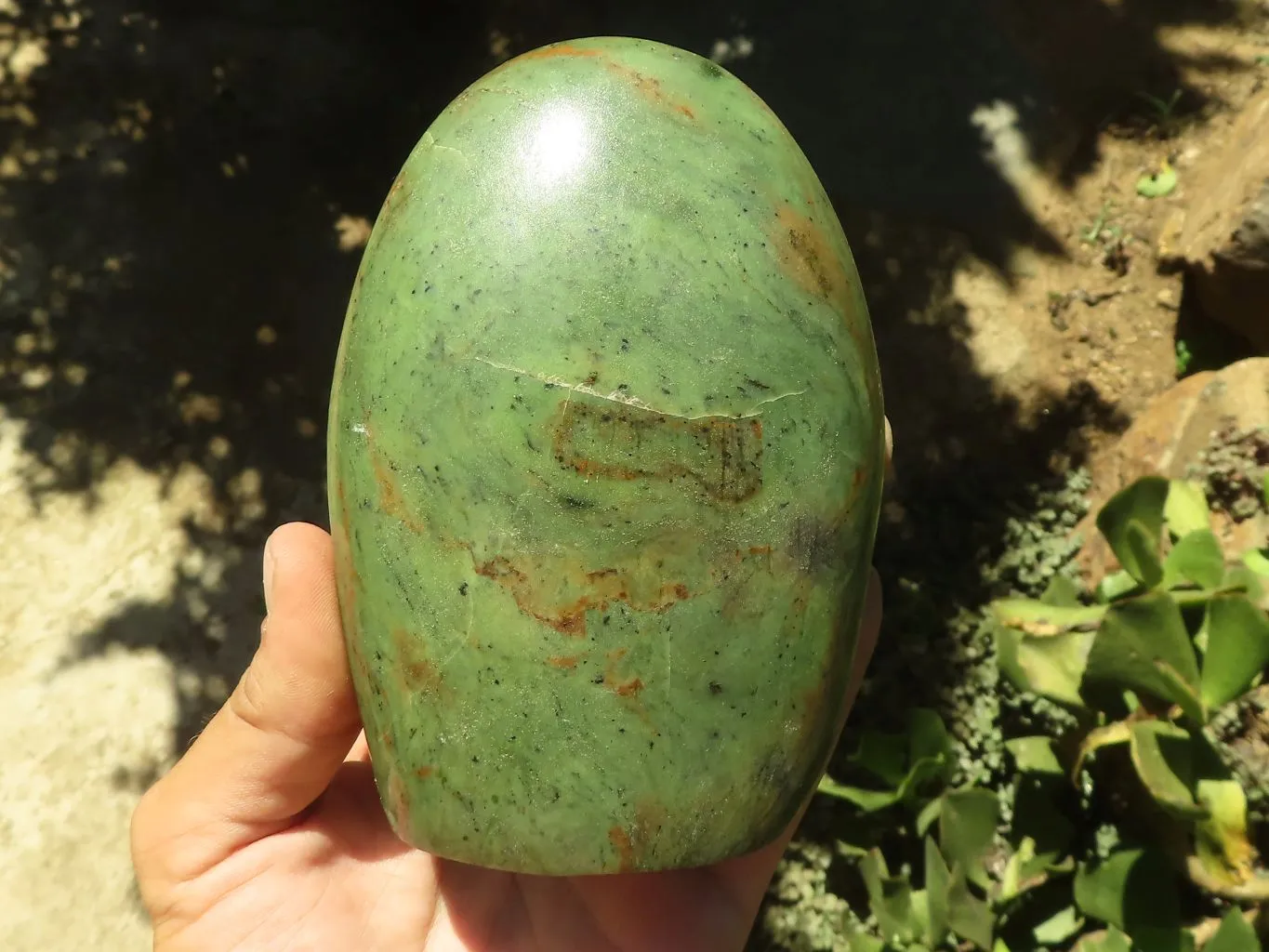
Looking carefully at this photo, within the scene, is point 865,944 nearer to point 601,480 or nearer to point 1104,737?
point 1104,737

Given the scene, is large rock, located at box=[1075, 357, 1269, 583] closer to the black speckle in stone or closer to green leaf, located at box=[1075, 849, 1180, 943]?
green leaf, located at box=[1075, 849, 1180, 943]

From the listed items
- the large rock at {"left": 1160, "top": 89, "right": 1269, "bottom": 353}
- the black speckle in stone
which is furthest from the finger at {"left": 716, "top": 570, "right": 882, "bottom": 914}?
the large rock at {"left": 1160, "top": 89, "right": 1269, "bottom": 353}

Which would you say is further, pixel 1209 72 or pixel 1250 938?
pixel 1209 72

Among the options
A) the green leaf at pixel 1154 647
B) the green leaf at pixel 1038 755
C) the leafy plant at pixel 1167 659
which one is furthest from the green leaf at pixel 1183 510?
the green leaf at pixel 1038 755

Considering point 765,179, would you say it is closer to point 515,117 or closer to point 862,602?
point 515,117

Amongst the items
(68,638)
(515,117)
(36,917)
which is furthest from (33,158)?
(515,117)

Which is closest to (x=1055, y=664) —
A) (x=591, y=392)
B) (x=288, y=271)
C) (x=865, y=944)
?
(x=865, y=944)

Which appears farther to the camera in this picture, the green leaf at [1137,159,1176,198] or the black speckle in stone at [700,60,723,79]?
the green leaf at [1137,159,1176,198]
